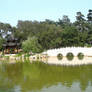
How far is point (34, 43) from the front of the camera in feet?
80.4

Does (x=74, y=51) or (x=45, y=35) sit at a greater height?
(x=45, y=35)

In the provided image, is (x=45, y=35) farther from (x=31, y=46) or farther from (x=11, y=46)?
(x=11, y=46)

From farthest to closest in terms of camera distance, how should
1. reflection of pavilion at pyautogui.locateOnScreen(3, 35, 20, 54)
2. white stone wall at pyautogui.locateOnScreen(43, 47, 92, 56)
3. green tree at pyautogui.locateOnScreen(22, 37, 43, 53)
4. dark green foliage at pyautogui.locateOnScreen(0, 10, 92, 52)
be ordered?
1. reflection of pavilion at pyautogui.locateOnScreen(3, 35, 20, 54)
2. dark green foliage at pyautogui.locateOnScreen(0, 10, 92, 52)
3. green tree at pyautogui.locateOnScreen(22, 37, 43, 53)
4. white stone wall at pyautogui.locateOnScreen(43, 47, 92, 56)

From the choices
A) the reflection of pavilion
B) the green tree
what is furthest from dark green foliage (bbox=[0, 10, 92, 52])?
the reflection of pavilion

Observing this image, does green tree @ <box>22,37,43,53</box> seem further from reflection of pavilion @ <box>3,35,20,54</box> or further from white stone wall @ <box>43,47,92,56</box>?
reflection of pavilion @ <box>3,35,20,54</box>

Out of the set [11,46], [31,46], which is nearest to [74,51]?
[31,46]

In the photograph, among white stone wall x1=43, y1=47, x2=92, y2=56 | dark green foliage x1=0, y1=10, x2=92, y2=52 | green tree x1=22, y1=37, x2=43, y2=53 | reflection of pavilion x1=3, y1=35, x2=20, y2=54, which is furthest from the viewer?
reflection of pavilion x1=3, y1=35, x2=20, y2=54

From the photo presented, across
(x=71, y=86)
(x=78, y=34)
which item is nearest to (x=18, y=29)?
(x=78, y=34)

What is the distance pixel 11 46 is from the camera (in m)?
28.5

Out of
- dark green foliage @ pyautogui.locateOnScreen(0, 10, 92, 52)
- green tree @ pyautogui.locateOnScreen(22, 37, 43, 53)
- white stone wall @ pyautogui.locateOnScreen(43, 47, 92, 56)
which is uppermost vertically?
dark green foliage @ pyautogui.locateOnScreen(0, 10, 92, 52)

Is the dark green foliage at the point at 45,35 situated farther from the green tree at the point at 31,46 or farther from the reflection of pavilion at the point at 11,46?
the reflection of pavilion at the point at 11,46

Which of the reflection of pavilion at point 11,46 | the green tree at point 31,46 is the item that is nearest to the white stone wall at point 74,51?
the green tree at point 31,46

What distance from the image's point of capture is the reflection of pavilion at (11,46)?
2820 centimetres

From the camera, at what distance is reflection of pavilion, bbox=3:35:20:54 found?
1110 inches
